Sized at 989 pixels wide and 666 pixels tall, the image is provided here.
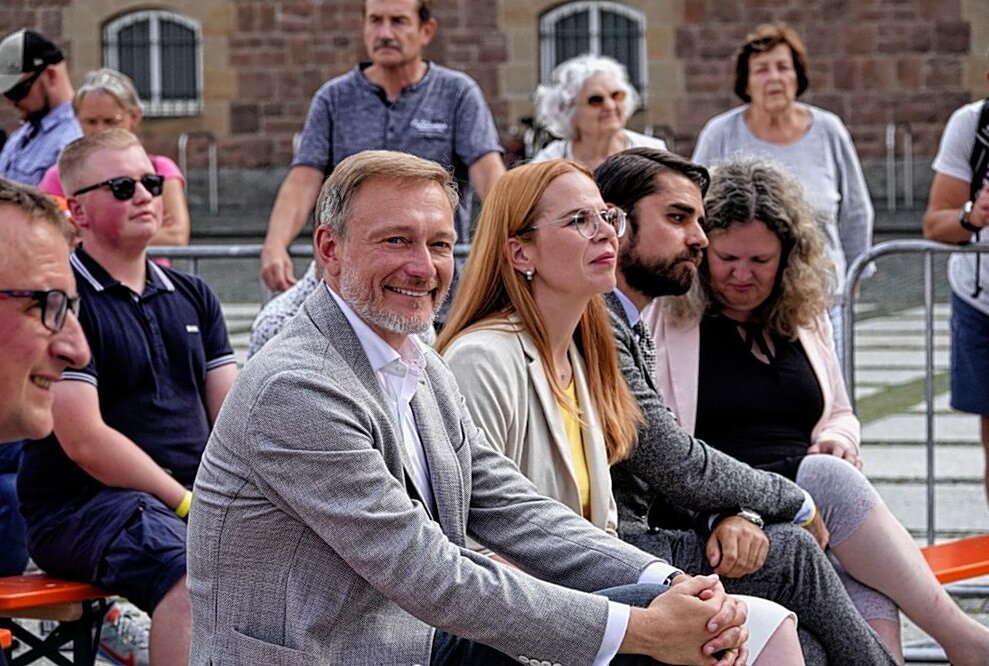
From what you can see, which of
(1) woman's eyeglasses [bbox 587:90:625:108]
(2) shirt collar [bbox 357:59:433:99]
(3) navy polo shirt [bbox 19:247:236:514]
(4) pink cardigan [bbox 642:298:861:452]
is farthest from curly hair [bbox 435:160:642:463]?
(1) woman's eyeglasses [bbox 587:90:625:108]

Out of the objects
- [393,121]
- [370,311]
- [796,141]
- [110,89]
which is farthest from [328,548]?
[110,89]

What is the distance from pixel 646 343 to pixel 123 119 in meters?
3.43

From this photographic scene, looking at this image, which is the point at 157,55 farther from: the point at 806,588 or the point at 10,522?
the point at 806,588

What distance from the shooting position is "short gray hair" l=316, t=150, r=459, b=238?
327cm

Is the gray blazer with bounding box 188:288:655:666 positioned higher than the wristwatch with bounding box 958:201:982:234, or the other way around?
the wristwatch with bounding box 958:201:982:234

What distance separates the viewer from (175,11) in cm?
2473

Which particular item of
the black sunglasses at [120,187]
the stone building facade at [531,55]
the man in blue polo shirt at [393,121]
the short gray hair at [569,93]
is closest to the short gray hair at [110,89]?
the man in blue polo shirt at [393,121]

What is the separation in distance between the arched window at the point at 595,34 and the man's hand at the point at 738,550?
814 inches

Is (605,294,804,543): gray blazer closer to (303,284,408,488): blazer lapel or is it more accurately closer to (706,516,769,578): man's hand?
(706,516,769,578): man's hand

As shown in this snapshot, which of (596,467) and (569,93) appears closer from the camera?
(596,467)

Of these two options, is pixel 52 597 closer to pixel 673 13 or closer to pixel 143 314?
pixel 143 314

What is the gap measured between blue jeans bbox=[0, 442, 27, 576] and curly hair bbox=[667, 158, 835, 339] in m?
1.84

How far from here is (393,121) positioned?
6.46 metres

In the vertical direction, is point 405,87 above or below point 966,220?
above
